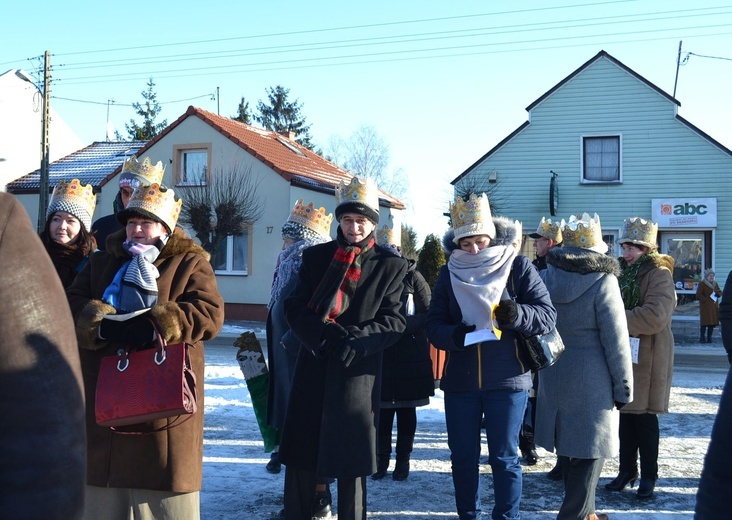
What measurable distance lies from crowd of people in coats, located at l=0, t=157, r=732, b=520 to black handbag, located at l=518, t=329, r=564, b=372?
66mm

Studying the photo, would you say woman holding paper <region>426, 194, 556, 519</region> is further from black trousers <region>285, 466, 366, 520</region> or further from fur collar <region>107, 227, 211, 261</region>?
fur collar <region>107, 227, 211, 261</region>

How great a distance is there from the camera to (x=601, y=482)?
233 inches

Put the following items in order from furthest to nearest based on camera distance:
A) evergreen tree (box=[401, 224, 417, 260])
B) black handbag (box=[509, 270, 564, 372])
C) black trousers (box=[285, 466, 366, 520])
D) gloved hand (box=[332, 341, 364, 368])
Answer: evergreen tree (box=[401, 224, 417, 260]) → black handbag (box=[509, 270, 564, 372]) → black trousers (box=[285, 466, 366, 520]) → gloved hand (box=[332, 341, 364, 368])

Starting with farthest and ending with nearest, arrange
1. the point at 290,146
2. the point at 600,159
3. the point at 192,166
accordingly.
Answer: the point at 290,146 → the point at 192,166 → the point at 600,159

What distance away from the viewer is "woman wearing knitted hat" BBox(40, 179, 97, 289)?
4395 millimetres

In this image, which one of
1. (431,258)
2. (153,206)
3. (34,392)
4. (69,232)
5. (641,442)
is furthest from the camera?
(431,258)

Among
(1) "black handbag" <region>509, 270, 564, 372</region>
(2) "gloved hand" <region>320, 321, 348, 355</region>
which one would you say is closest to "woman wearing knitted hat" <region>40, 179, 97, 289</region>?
(2) "gloved hand" <region>320, 321, 348, 355</region>

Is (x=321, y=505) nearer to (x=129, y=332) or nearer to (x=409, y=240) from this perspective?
(x=129, y=332)

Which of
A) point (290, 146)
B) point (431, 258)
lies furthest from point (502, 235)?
point (290, 146)

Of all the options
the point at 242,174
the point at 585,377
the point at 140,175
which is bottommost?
the point at 585,377

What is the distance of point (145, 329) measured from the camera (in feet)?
11.0

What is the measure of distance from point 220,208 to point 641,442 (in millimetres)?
19499

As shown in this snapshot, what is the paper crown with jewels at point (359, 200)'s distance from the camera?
14.5 feet

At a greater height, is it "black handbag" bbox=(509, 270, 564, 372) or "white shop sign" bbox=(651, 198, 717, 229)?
"white shop sign" bbox=(651, 198, 717, 229)
